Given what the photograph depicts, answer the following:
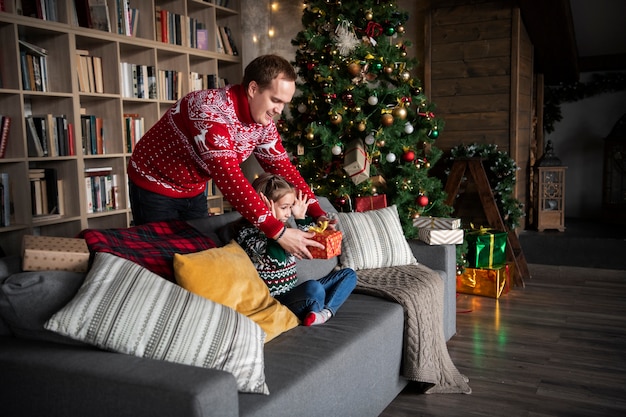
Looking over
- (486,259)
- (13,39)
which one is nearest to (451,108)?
(486,259)

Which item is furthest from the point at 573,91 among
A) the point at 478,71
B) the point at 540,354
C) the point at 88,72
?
the point at 88,72

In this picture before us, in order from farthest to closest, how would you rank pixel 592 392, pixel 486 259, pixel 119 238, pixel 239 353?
pixel 486 259, pixel 592 392, pixel 119 238, pixel 239 353

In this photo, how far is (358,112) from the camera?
3854 mm

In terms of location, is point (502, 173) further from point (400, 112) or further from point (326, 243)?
point (326, 243)

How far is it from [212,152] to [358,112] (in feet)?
6.35

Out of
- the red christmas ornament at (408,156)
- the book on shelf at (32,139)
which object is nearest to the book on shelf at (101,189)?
the book on shelf at (32,139)

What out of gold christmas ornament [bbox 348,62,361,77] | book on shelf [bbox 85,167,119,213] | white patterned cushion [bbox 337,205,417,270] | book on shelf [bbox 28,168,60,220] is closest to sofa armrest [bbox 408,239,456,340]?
white patterned cushion [bbox 337,205,417,270]

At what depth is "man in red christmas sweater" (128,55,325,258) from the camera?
81.4 inches

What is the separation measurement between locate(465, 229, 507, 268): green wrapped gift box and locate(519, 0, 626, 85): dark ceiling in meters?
1.88

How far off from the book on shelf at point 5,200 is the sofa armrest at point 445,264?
228 centimetres

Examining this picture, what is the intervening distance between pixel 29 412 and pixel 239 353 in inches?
20.9

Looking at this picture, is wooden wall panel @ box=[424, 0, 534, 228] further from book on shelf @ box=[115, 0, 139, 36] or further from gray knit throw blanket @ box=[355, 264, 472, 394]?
gray knit throw blanket @ box=[355, 264, 472, 394]

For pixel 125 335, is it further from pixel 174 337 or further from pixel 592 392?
pixel 592 392

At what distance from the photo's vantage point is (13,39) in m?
3.40
